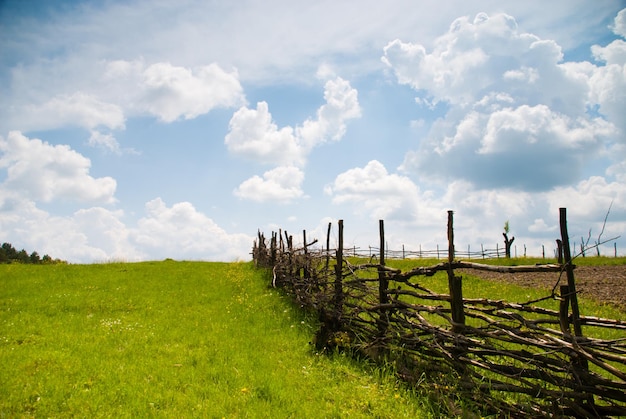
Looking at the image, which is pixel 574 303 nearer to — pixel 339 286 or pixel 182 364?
pixel 339 286

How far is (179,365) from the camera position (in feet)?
25.2

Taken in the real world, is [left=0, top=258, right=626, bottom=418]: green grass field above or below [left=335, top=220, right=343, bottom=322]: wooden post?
below

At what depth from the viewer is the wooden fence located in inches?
189

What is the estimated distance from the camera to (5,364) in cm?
782

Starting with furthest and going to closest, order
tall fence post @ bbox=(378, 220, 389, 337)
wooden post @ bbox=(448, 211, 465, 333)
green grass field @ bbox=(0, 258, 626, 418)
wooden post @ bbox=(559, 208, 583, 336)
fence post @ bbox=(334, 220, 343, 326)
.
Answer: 1. fence post @ bbox=(334, 220, 343, 326)
2. tall fence post @ bbox=(378, 220, 389, 337)
3. wooden post @ bbox=(448, 211, 465, 333)
4. green grass field @ bbox=(0, 258, 626, 418)
5. wooden post @ bbox=(559, 208, 583, 336)

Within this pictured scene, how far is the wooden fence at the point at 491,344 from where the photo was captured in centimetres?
481

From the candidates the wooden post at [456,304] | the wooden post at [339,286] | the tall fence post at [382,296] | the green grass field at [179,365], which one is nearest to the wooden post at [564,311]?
the wooden post at [456,304]

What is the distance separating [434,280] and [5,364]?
17.6m

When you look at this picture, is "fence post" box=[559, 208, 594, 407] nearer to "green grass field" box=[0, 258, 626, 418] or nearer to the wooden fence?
the wooden fence

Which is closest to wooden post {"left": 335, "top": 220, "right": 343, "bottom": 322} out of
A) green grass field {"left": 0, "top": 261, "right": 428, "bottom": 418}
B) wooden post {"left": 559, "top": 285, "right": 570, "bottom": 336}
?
green grass field {"left": 0, "top": 261, "right": 428, "bottom": 418}

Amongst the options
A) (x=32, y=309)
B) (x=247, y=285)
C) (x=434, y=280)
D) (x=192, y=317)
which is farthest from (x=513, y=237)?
(x=32, y=309)

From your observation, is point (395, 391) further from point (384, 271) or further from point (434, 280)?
point (434, 280)

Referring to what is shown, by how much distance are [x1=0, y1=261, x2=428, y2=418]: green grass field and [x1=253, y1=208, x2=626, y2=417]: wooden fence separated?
23.0 inches

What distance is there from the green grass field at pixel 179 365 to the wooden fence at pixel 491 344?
58 centimetres
